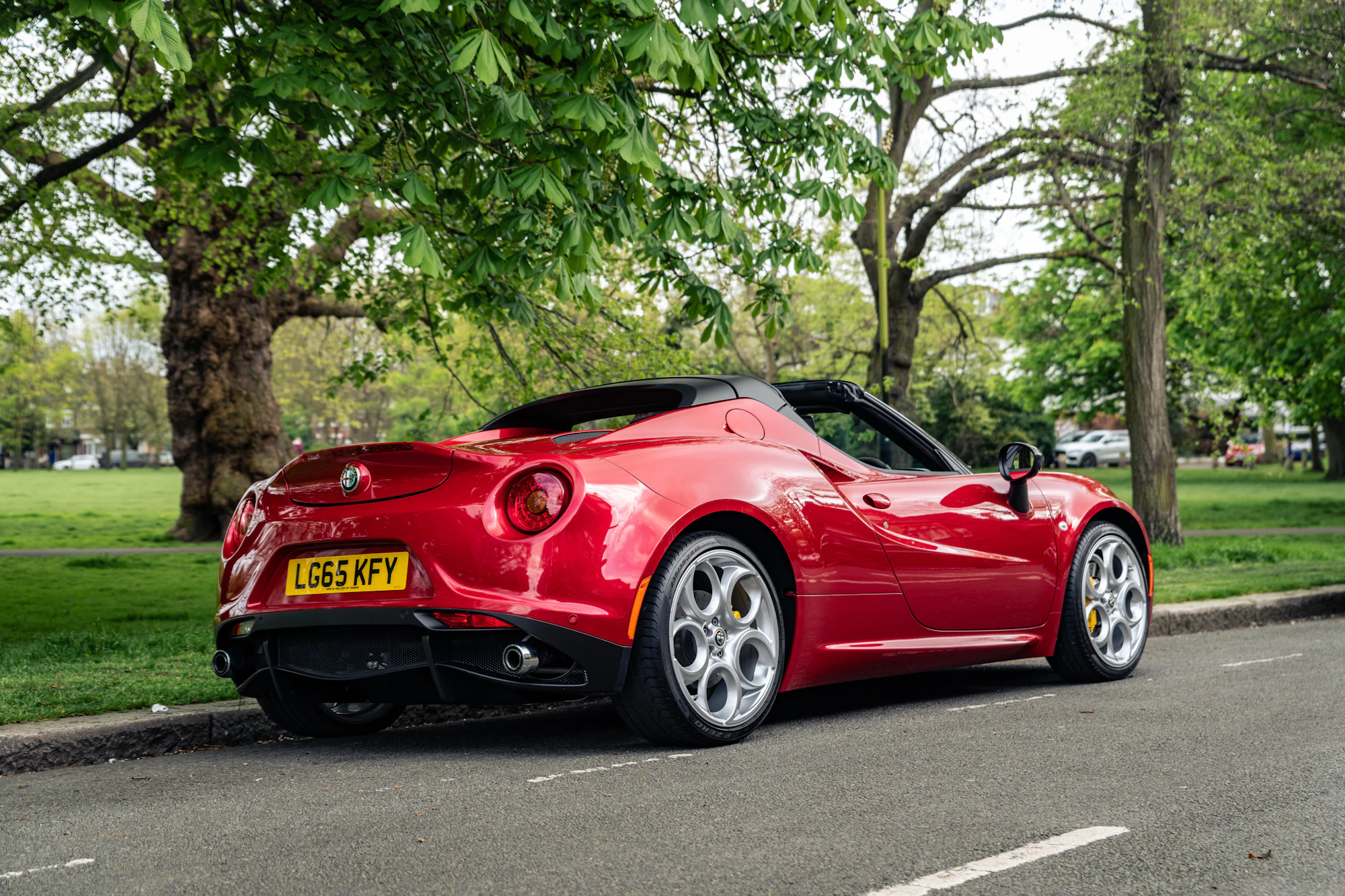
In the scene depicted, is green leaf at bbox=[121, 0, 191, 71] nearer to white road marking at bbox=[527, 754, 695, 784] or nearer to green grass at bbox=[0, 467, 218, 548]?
white road marking at bbox=[527, 754, 695, 784]

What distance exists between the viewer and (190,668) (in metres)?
6.26

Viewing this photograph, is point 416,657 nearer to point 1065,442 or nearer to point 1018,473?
point 1018,473

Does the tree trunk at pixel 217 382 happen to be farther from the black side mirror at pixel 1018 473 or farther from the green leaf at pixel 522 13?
the black side mirror at pixel 1018 473

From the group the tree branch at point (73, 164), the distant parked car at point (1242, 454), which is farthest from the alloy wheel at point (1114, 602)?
the distant parked car at point (1242, 454)

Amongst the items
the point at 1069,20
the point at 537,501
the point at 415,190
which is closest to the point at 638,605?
the point at 537,501

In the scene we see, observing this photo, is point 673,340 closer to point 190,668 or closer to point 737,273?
point 737,273

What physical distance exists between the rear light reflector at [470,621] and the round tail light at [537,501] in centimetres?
32

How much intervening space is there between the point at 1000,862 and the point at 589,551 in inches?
66.4

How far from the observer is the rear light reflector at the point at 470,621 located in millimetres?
4027

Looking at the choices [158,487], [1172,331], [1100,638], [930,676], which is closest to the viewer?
[1100,638]

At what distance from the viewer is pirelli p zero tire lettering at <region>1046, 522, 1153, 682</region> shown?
19.8ft

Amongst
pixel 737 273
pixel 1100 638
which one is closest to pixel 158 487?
pixel 737 273

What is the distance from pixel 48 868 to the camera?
313cm

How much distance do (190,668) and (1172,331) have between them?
30820 millimetres
